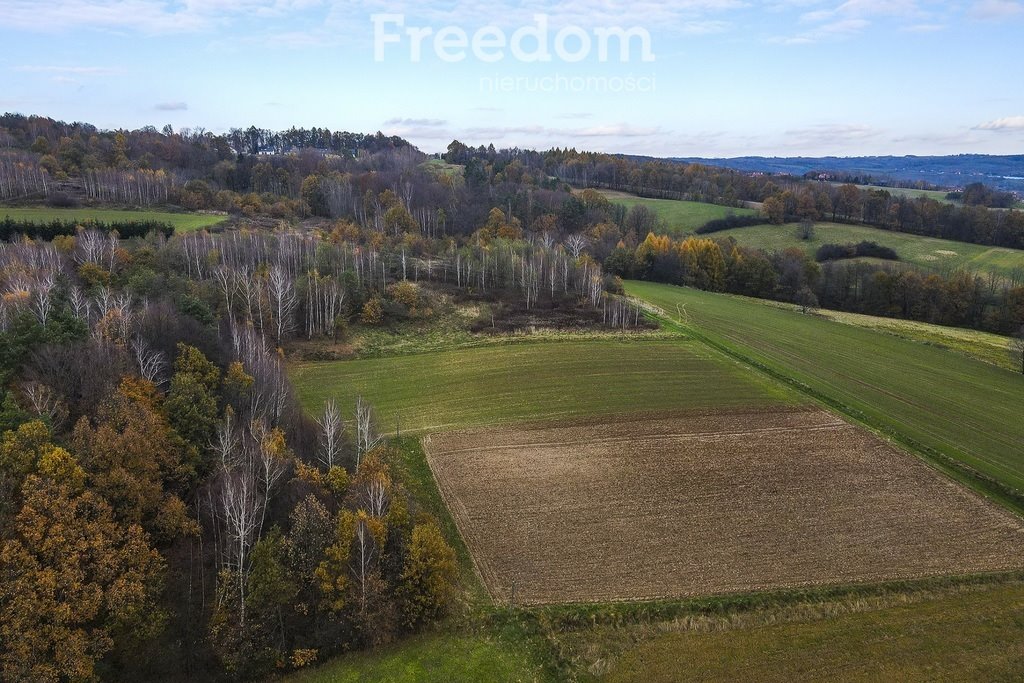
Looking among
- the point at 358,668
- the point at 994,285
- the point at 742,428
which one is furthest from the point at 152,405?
the point at 994,285

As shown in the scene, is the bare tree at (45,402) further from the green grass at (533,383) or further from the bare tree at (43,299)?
the green grass at (533,383)

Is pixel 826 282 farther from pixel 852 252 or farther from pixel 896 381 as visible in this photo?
pixel 896 381

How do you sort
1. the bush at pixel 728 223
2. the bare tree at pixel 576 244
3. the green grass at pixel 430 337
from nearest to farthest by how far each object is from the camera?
the green grass at pixel 430 337 → the bare tree at pixel 576 244 → the bush at pixel 728 223

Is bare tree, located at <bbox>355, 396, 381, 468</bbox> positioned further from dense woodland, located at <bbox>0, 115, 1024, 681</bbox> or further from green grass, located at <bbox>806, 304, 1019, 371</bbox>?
green grass, located at <bbox>806, 304, 1019, 371</bbox>

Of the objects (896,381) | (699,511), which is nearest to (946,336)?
(896,381)

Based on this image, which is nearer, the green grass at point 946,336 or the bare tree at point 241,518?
the bare tree at point 241,518

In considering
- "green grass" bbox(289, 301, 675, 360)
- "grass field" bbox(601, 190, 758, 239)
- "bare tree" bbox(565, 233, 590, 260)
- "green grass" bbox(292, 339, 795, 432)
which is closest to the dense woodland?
"green grass" bbox(289, 301, 675, 360)

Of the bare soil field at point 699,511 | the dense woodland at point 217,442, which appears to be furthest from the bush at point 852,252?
the bare soil field at point 699,511
